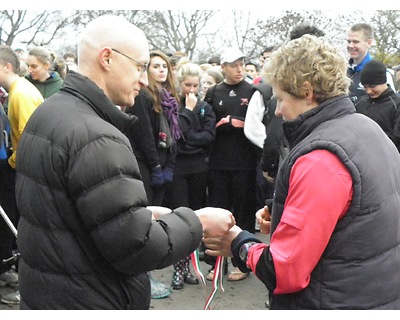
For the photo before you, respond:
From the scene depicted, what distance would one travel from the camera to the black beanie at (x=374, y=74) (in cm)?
518

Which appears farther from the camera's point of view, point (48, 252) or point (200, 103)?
point (200, 103)

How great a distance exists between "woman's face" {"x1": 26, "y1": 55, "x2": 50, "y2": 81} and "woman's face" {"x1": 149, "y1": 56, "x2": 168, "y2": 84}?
78.0 inches

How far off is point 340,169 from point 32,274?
1.18 meters

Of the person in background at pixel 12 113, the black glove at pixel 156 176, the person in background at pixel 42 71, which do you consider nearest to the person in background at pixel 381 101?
the black glove at pixel 156 176

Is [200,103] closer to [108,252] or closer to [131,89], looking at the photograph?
[131,89]

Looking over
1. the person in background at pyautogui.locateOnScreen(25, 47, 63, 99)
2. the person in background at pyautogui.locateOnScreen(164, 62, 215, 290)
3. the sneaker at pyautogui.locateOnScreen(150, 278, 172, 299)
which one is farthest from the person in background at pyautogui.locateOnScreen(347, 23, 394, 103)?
the person in background at pyautogui.locateOnScreen(25, 47, 63, 99)

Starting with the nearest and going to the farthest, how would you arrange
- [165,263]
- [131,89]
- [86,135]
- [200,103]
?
[86,135], [165,263], [131,89], [200,103]

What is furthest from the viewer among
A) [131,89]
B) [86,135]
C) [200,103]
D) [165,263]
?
[200,103]

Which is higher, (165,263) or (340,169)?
(340,169)

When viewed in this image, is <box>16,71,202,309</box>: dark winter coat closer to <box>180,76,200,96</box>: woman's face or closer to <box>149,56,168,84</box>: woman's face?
<box>149,56,168,84</box>: woman's face

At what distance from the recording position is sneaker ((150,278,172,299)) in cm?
482

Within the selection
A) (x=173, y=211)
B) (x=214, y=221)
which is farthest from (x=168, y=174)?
(x=173, y=211)
